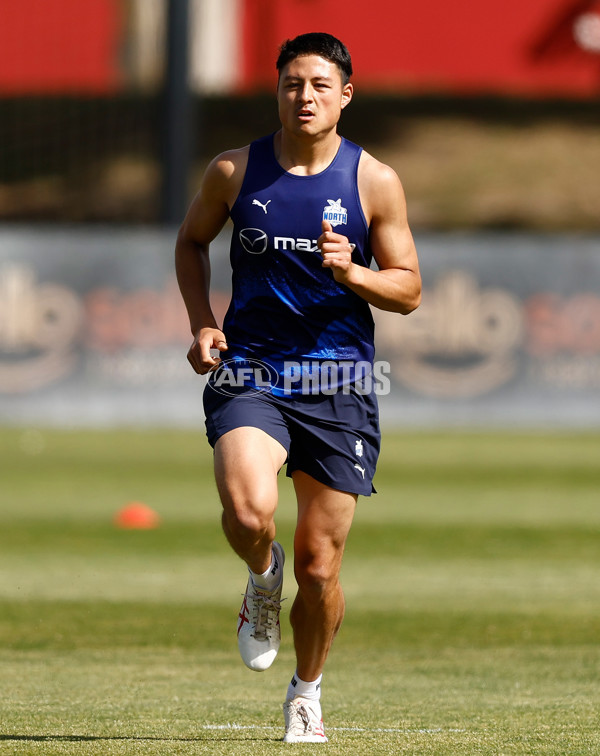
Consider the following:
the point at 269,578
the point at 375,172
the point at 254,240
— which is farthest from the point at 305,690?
the point at 375,172

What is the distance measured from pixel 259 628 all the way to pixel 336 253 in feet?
5.03

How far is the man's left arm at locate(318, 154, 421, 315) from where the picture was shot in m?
5.64

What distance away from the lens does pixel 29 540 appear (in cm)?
1198

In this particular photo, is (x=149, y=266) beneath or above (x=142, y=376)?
above

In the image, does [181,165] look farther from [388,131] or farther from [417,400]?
[388,131]

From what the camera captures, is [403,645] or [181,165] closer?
[403,645]

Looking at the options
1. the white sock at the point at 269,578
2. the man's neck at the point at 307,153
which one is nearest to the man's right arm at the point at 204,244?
the man's neck at the point at 307,153

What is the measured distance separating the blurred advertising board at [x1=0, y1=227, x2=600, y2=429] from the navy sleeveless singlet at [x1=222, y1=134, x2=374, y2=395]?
53.4 feet

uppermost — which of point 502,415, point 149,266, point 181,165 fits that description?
point 181,165

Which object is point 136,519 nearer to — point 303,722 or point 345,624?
point 345,624

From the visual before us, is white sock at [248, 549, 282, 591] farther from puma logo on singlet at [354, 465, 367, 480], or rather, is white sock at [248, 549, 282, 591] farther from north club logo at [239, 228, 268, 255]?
north club logo at [239, 228, 268, 255]

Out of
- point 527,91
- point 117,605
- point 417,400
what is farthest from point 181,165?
point 117,605

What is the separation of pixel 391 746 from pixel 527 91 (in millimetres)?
36160

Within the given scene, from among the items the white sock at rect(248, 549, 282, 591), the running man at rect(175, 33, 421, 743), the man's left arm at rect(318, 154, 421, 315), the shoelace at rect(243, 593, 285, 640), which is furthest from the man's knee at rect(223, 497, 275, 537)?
the man's left arm at rect(318, 154, 421, 315)
